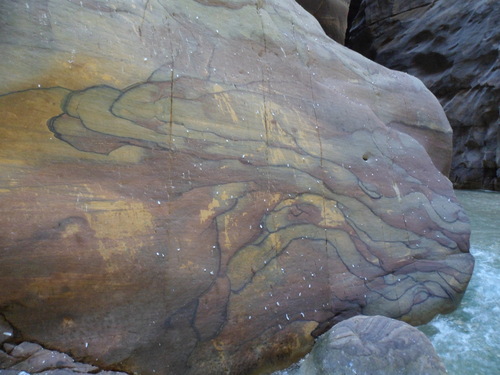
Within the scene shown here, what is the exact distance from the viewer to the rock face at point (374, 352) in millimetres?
1532

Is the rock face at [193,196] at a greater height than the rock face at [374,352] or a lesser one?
greater

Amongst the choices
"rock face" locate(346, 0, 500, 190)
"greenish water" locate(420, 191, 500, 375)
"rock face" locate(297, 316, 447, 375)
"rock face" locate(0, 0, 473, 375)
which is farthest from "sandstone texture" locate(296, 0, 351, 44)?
"rock face" locate(297, 316, 447, 375)

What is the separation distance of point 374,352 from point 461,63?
28.0 feet

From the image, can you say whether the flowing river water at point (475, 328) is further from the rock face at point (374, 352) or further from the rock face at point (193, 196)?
the rock face at point (374, 352)

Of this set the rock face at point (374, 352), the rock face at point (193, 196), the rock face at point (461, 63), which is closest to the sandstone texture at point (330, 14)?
the rock face at point (461, 63)

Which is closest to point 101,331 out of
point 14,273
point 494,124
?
point 14,273

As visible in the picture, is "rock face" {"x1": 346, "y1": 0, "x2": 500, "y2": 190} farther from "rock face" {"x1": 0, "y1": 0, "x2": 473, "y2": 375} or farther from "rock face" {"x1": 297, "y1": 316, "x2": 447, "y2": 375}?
"rock face" {"x1": 297, "y1": 316, "x2": 447, "y2": 375}

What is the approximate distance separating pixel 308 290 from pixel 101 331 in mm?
947

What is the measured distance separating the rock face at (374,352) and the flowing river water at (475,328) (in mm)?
212

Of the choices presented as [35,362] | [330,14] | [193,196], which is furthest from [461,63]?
[35,362]

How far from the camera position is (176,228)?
1.71 m

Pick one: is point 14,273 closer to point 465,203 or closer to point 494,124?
point 465,203

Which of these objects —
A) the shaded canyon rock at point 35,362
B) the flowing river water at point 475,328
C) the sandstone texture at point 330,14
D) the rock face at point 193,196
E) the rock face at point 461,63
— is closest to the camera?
the shaded canyon rock at point 35,362

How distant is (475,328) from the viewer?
2180 mm
